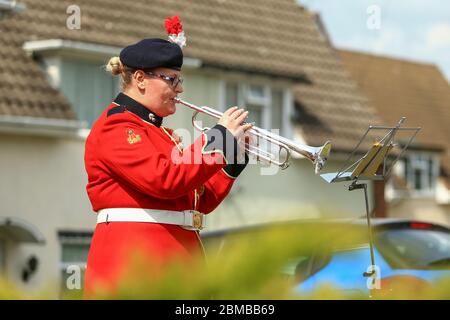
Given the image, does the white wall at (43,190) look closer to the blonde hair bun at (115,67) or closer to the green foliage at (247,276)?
the blonde hair bun at (115,67)

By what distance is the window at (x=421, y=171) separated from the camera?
130ft

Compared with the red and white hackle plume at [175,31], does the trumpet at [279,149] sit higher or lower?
lower

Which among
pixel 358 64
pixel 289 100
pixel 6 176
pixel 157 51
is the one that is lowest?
pixel 157 51

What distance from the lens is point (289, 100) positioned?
25.7 m

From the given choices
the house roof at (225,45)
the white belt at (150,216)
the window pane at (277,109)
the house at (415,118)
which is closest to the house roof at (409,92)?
the house at (415,118)

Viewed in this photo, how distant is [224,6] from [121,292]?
2405 cm

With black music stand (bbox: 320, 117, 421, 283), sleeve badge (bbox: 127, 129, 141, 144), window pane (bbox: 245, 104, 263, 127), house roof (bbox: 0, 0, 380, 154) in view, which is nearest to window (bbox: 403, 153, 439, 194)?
house roof (bbox: 0, 0, 380, 154)

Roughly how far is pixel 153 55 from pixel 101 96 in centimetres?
1727

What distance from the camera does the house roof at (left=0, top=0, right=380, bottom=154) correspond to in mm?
20859

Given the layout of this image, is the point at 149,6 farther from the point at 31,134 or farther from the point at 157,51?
the point at 157,51

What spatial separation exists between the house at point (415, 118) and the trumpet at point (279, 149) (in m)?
31.3

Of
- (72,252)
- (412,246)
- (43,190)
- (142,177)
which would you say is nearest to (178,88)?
(142,177)

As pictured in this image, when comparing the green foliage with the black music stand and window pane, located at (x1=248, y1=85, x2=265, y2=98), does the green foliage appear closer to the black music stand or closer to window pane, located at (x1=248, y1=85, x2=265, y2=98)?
the black music stand
